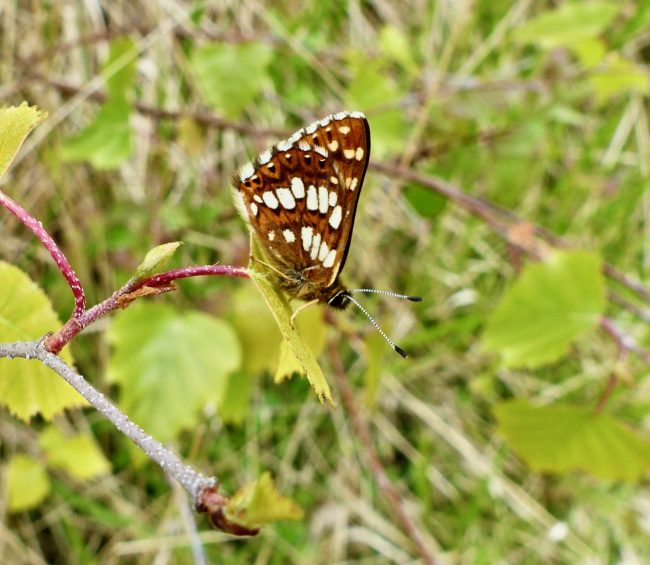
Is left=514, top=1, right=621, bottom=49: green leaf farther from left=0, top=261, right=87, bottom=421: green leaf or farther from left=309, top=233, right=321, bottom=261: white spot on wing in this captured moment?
left=0, top=261, right=87, bottom=421: green leaf

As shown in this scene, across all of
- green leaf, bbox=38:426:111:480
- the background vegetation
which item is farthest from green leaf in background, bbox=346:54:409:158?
green leaf, bbox=38:426:111:480

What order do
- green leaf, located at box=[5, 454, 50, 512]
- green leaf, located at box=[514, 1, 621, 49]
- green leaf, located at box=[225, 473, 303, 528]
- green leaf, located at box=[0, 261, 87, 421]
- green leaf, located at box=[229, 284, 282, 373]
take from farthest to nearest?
green leaf, located at box=[514, 1, 621, 49] < green leaf, located at box=[5, 454, 50, 512] < green leaf, located at box=[229, 284, 282, 373] < green leaf, located at box=[0, 261, 87, 421] < green leaf, located at box=[225, 473, 303, 528]

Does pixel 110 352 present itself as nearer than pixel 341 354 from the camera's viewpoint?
Yes

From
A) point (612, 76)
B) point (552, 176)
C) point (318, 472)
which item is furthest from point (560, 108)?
point (318, 472)

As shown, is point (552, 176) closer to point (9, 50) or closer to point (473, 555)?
point (473, 555)

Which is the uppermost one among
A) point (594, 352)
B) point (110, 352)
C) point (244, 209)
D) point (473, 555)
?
point (244, 209)

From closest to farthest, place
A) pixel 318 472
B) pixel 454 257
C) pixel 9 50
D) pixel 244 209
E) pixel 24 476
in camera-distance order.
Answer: pixel 244 209, pixel 24 476, pixel 9 50, pixel 318 472, pixel 454 257

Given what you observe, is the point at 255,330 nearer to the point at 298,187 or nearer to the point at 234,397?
the point at 234,397

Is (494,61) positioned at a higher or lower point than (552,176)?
higher
